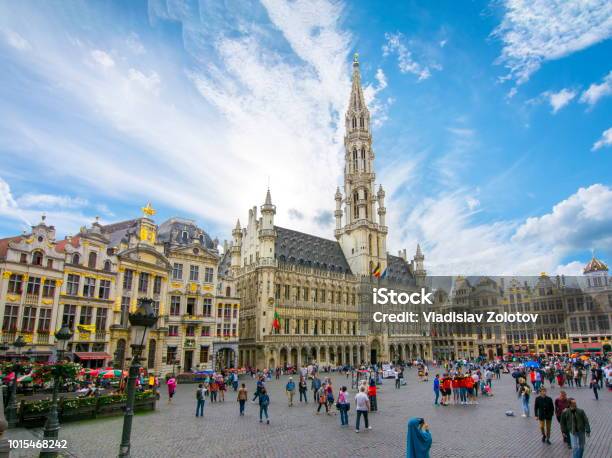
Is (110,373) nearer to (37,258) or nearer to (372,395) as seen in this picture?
(37,258)

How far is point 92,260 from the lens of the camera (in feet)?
121

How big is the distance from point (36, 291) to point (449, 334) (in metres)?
78.8

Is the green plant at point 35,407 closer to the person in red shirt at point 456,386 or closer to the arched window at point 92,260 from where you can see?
the person in red shirt at point 456,386

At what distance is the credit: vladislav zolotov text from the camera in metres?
78.8

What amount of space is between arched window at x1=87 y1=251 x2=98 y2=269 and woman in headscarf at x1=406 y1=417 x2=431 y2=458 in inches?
1386

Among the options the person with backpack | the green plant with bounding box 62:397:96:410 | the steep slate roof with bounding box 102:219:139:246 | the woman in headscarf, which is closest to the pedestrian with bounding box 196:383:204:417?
the person with backpack

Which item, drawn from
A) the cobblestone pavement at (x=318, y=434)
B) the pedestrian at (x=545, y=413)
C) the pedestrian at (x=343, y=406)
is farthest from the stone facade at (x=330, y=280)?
the pedestrian at (x=545, y=413)

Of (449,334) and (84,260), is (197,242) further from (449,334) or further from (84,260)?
(449,334)

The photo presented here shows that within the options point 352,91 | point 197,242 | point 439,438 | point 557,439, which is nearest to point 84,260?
point 197,242

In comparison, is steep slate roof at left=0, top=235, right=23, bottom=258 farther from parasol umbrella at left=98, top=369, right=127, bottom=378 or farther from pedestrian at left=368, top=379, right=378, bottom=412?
pedestrian at left=368, top=379, right=378, bottom=412

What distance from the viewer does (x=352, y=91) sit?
3733 inches

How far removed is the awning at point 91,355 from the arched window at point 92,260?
726cm

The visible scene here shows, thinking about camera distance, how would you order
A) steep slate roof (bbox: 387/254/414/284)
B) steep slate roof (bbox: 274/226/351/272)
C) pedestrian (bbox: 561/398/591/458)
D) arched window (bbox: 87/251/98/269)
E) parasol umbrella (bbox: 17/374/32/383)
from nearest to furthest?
pedestrian (bbox: 561/398/591/458) < parasol umbrella (bbox: 17/374/32/383) < arched window (bbox: 87/251/98/269) < steep slate roof (bbox: 274/226/351/272) < steep slate roof (bbox: 387/254/414/284)

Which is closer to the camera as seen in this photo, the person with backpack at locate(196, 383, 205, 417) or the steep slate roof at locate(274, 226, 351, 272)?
the person with backpack at locate(196, 383, 205, 417)
